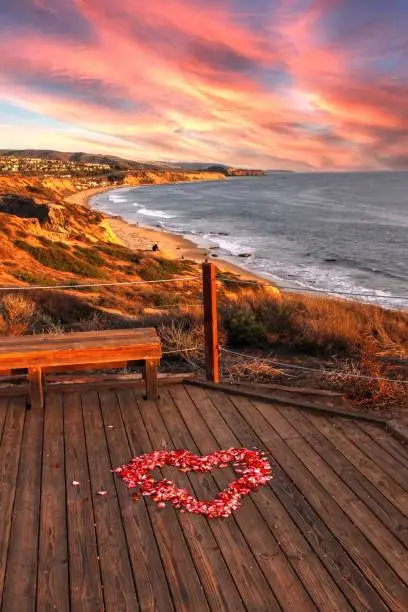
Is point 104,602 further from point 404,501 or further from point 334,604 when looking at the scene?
point 404,501

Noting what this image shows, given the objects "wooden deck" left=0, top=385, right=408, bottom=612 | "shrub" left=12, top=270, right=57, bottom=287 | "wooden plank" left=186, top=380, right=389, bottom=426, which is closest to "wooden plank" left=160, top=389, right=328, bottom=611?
"wooden deck" left=0, top=385, right=408, bottom=612

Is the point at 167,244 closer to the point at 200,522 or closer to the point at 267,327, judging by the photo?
the point at 267,327

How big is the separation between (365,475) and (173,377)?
2.49 m

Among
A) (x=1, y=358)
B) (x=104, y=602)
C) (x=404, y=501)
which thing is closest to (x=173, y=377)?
(x=1, y=358)

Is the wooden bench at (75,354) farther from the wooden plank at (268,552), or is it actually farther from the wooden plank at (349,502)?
the wooden plank at (349,502)

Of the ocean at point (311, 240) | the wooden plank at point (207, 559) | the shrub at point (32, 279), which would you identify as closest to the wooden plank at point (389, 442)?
the wooden plank at point (207, 559)

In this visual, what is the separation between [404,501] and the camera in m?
3.93

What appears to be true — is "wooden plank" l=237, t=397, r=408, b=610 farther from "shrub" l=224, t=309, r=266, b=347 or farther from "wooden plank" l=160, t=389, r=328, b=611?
"shrub" l=224, t=309, r=266, b=347

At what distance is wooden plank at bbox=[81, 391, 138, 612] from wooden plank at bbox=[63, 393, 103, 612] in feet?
0.14

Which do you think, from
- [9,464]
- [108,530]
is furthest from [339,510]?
[9,464]

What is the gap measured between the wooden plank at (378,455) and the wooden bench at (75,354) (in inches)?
78.4

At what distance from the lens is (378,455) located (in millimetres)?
4625

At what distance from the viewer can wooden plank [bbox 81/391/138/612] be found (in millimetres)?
3008

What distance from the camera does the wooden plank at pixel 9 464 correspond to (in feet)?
11.4
